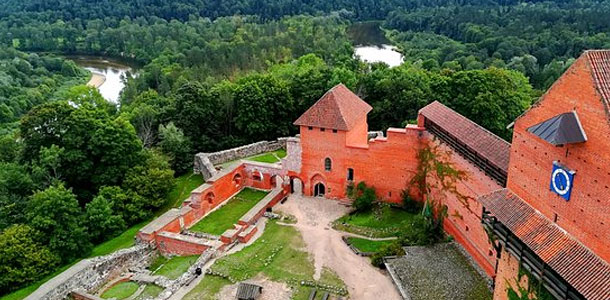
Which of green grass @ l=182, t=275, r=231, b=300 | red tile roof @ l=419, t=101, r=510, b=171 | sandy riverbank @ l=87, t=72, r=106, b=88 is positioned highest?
red tile roof @ l=419, t=101, r=510, b=171

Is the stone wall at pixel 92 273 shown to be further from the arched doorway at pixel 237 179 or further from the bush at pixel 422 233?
the bush at pixel 422 233

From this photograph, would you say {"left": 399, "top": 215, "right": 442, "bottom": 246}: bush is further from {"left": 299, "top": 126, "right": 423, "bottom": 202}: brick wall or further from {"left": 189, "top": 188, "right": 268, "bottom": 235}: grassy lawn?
{"left": 189, "top": 188, "right": 268, "bottom": 235}: grassy lawn

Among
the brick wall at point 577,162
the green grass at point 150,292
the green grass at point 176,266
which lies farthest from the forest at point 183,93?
the brick wall at point 577,162

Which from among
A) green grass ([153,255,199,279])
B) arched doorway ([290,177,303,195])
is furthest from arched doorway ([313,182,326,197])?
green grass ([153,255,199,279])

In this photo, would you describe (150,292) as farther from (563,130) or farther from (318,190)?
(563,130)

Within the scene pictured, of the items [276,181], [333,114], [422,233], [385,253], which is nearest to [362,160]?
[333,114]
